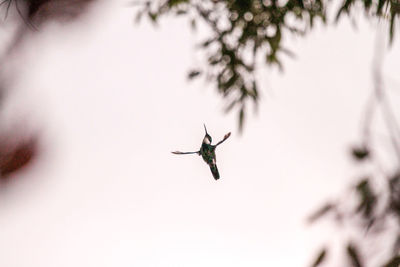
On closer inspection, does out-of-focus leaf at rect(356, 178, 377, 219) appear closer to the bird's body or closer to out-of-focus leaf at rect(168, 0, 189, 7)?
the bird's body

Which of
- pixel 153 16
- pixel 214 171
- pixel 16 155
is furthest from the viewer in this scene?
pixel 153 16

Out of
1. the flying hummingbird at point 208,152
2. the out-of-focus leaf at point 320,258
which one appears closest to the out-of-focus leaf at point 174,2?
the flying hummingbird at point 208,152

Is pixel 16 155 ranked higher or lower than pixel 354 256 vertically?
higher

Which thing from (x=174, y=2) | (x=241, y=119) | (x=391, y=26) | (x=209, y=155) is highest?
(x=174, y=2)

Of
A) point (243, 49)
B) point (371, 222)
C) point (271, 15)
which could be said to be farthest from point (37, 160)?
point (371, 222)

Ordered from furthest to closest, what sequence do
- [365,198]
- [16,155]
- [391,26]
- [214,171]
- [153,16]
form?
[153,16] < [16,155] < [391,26] < [365,198] < [214,171]

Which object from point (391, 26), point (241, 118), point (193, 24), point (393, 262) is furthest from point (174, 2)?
point (393, 262)

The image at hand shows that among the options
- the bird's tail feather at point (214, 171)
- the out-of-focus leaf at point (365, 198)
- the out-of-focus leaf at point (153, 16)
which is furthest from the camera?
the out-of-focus leaf at point (153, 16)

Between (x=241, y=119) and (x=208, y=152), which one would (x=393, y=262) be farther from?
(x=241, y=119)

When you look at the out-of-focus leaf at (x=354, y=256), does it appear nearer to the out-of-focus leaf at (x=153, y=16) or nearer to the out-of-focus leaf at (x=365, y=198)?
the out-of-focus leaf at (x=365, y=198)

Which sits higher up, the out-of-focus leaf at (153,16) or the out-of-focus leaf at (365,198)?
the out-of-focus leaf at (153,16)
